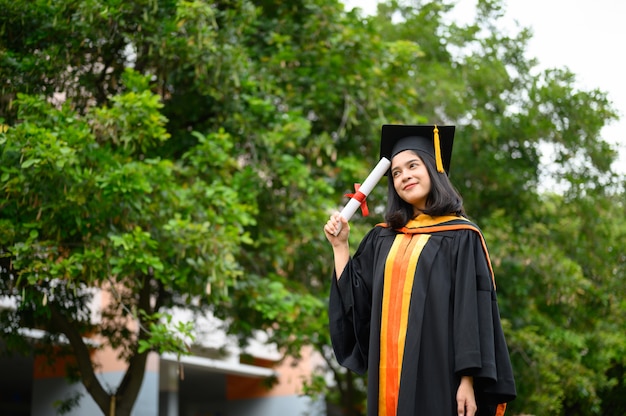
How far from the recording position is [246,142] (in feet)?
25.7

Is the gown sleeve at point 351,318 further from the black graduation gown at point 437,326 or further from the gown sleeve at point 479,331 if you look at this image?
the gown sleeve at point 479,331

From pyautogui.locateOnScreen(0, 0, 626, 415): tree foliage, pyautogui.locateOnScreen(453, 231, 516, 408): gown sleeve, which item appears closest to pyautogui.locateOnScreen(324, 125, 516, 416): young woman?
pyautogui.locateOnScreen(453, 231, 516, 408): gown sleeve

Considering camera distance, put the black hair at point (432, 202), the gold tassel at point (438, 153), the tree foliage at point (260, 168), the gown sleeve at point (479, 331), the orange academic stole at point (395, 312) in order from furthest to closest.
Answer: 1. the tree foliage at point (260, 168)
2. the gold tassel at point (438, 153)
3. the black hair at point (432, 202)
4. the orange academic stole at point (395, 312)
5. the gown sleeve at point (479, 331)

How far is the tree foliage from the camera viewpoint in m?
5.83

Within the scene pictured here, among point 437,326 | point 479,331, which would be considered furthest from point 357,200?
point 479,331

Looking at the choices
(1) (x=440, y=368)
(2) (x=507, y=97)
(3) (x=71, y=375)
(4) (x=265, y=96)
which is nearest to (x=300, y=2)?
(4) (x=265, y=96)

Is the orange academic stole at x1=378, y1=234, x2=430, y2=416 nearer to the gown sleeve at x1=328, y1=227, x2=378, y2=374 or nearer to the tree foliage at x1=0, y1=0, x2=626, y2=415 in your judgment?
the gown sleeve at x1=328, y1=227, x2=378, y2=374

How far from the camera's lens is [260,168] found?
7691mm

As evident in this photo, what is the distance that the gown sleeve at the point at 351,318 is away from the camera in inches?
130

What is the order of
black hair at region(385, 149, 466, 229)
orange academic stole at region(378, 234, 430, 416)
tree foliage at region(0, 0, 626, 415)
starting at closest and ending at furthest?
orange academic stole at region(378, 234, 430, 416) → black hair at region(385, 149, 466, 229) → tree foliage at region(0, 0, 626, 415)

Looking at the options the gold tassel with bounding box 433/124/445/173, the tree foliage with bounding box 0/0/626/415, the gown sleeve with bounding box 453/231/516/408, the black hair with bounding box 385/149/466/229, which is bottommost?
the gown sleeve with bounding box 453/231/516/408

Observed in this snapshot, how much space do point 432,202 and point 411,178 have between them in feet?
0.49

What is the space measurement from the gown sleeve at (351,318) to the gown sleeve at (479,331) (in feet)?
1.58

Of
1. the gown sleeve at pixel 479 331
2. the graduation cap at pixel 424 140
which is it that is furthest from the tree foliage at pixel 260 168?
the gown sleeve at pixel 479 331
